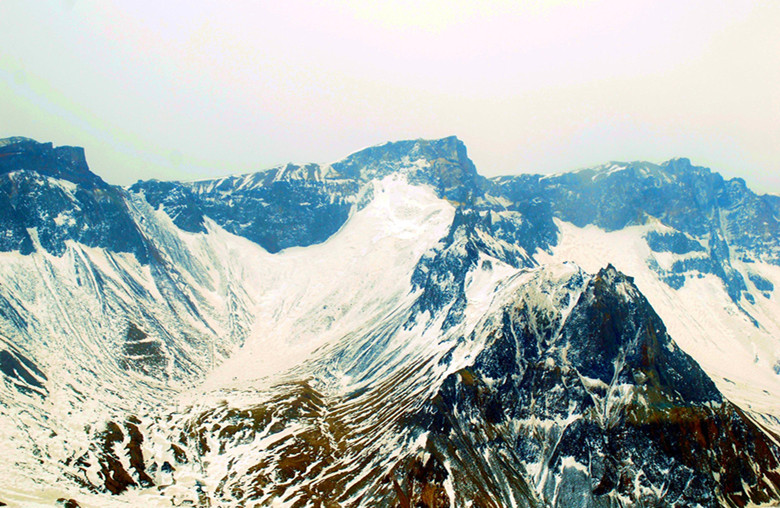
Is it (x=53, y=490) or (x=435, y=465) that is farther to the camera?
(x=435, y=465)

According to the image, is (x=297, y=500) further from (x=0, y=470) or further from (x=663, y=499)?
(x=663, y=499)

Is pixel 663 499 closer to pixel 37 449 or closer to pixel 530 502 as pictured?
pixel 530 502

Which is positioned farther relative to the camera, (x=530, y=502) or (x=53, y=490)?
(x=530, y=502)

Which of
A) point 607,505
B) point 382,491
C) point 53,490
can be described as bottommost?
point 607,505

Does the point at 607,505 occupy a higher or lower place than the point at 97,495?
lower

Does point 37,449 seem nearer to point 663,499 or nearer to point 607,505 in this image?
point 607,505

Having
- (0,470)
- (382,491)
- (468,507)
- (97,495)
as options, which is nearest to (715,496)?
(468,507)

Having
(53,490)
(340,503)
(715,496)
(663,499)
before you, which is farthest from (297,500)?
(715,496)

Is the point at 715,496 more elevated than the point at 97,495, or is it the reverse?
the point at 97,495
